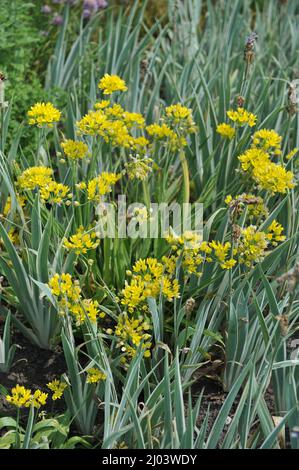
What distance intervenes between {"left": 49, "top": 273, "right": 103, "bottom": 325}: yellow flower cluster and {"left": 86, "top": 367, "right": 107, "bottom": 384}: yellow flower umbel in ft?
0.47

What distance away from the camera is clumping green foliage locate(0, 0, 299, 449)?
1.91 m

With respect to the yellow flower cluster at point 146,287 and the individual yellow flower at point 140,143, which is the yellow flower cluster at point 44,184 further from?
the individual yellow flower at point 140,143

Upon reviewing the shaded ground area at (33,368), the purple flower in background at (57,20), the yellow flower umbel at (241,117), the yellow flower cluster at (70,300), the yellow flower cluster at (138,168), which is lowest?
the shaded ground area at (33,368)

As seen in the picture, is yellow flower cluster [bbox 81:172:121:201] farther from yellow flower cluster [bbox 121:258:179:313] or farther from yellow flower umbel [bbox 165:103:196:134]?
yellow flower umbel [bbox 165:103:196:134]

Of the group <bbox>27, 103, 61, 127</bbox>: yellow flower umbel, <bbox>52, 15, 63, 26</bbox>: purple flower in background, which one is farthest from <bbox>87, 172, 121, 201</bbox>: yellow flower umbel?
<bbox>52, 15, 63, 26</bbox>: purple flower in background

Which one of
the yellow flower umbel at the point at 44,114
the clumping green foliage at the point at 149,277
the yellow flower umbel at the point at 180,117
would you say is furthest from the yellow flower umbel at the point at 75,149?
the yellow flower umbel at the point at 180,117

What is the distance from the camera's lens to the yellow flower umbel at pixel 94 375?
76.2 inches

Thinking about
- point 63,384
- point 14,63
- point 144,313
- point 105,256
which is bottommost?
point 63,384

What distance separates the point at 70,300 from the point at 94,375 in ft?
0.73

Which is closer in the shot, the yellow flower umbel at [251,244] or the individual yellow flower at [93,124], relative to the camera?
the yellow flower umbel at [251,244]

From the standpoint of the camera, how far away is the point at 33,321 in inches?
88.8

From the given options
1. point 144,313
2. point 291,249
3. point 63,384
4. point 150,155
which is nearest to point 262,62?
point 150,155
